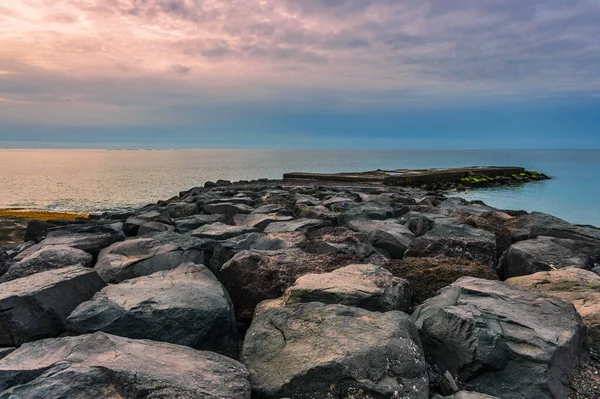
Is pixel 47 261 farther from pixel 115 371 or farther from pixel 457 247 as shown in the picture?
pixel 457 247

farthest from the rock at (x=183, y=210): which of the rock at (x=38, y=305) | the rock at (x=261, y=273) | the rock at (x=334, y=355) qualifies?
the rock at (x=334, y=355)

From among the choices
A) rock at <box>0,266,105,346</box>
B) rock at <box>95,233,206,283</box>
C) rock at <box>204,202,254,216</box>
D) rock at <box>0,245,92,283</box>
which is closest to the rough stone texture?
rock at <box>0,266,105,346</box>

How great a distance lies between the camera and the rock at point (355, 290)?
3.38 m

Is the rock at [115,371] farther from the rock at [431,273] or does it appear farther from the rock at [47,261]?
the rock at [431,273]

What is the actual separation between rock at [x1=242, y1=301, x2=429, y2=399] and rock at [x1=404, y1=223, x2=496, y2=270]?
231 cm

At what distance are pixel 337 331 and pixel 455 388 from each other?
786 millimetres

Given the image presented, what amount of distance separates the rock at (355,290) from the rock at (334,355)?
24 centimetres

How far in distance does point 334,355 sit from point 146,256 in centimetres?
291

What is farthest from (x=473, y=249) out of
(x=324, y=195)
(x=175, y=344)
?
(x=324, y=195)

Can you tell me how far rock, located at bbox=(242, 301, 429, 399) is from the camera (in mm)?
2424

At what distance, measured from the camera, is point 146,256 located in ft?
15.6

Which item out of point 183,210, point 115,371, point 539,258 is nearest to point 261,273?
point 115,371

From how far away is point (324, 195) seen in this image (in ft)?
44.6

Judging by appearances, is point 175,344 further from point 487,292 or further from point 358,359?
point 487,292
